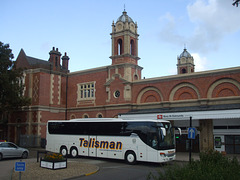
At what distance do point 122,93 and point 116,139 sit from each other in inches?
415

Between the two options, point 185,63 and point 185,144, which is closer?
point 185,144

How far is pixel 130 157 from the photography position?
61.6 ft

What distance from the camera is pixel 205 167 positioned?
9133 mm

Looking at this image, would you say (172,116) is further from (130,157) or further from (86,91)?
(86,91)

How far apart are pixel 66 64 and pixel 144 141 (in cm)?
2493

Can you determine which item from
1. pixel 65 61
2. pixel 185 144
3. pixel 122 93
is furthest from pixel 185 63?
pixel 185 144

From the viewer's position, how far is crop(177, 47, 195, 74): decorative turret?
166ft

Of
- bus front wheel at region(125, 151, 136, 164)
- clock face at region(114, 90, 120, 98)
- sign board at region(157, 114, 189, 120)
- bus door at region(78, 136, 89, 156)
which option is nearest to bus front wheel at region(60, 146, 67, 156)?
bus door at region(78, 136, 89, 156)

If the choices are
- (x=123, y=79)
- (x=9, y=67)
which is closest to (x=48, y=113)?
(x=9, y=67)

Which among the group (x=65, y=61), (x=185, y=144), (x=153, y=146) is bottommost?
(x=185, y=144)

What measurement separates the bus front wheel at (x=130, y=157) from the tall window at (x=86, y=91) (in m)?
14.6

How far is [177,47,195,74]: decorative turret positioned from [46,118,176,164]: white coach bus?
33066mm

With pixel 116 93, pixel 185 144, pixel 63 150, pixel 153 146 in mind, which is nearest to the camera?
pixel 153 146

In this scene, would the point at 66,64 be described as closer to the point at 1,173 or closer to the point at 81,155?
the point at 81,155
